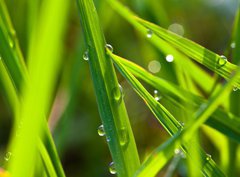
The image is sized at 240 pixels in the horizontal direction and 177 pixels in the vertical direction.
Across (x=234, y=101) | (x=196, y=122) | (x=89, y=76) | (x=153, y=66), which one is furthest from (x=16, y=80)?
(x=89, y=76)

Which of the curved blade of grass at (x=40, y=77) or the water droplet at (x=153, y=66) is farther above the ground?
the water droplet at (x=153, y=66)

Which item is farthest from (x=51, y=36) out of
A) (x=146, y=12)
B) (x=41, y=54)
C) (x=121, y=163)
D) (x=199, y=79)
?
(x=146, y=12)

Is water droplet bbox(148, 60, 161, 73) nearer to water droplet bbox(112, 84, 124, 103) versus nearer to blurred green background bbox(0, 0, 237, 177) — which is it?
blurred green background bbox(0, 0, 237, 177)

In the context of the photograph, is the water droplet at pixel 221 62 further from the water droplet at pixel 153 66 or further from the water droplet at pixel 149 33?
the water droplet at pixel 153 66

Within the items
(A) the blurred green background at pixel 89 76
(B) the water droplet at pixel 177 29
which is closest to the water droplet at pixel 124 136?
(A) the blurred green background at pixel 89 76

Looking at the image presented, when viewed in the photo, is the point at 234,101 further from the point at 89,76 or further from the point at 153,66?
the point at 89,76

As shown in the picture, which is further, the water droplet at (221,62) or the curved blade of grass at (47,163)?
the water droplet at (221,62)

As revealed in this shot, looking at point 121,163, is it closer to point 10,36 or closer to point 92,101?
point 10,36
